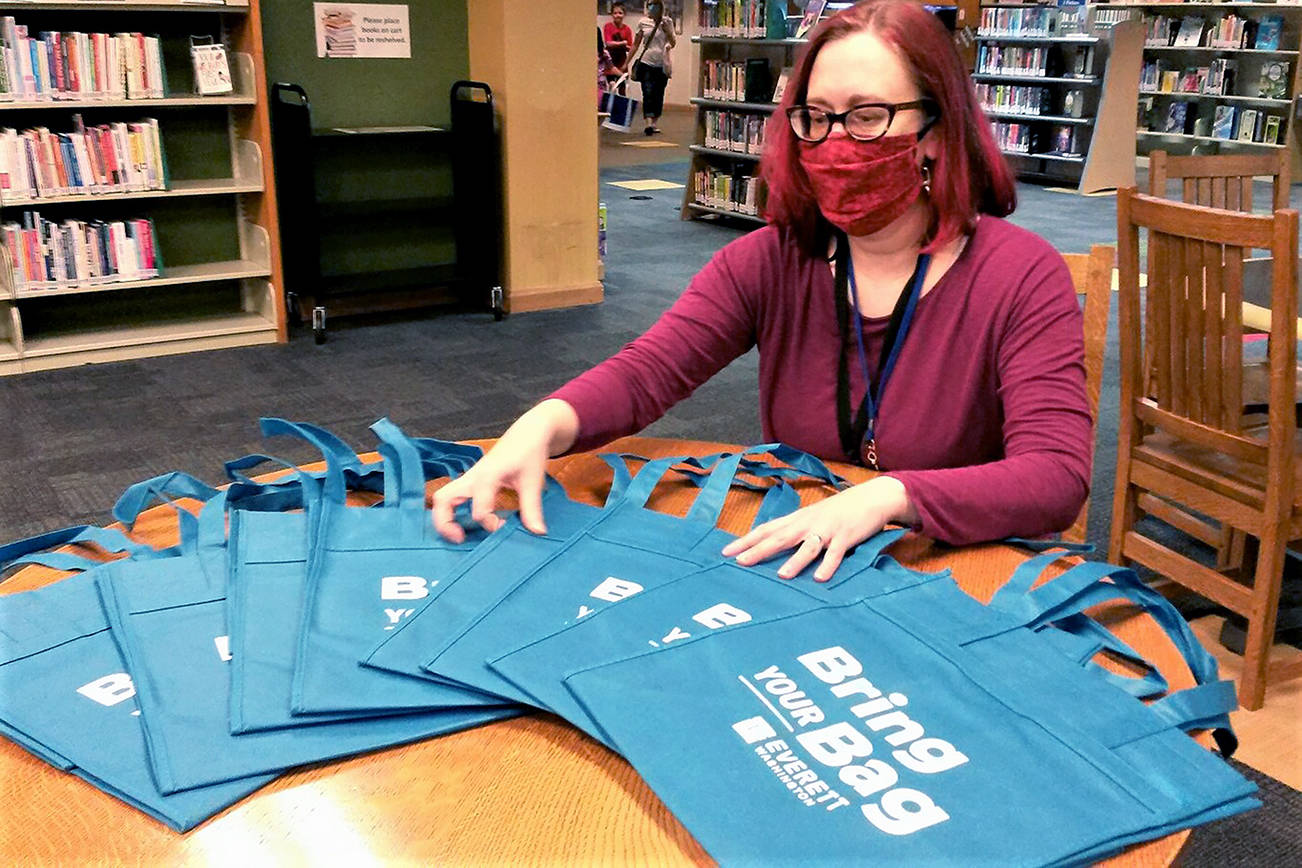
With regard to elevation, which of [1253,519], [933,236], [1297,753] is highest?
[933,236]

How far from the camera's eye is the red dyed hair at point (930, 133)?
1.38 m

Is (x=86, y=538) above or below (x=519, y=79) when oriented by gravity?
below

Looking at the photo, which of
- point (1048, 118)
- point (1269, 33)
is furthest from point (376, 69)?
point (1269, 33)

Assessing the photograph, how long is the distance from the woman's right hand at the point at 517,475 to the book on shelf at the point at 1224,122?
413 inches

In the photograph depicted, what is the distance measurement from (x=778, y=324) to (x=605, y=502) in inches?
18.7

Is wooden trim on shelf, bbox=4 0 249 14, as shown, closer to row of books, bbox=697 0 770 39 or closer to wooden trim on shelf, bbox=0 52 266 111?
wooden trim on shelf, bbox=0 52 266 111

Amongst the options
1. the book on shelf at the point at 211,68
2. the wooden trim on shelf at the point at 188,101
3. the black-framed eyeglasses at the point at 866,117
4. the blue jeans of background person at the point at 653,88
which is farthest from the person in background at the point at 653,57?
the black-framed eyeglasses at the point at 866,117

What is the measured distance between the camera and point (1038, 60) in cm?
1004

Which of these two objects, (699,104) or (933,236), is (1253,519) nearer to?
(933,236)

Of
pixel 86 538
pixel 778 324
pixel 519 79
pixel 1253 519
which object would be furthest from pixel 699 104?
pixel 86 538

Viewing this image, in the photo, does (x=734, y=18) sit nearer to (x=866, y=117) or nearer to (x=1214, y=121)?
(x=1214, y=121)

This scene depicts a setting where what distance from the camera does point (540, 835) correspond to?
0.71 metres

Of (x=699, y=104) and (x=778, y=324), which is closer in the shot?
(x=778, y=324)

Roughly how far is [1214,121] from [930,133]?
33.6 ft
